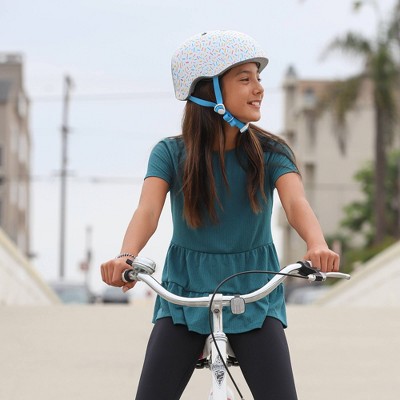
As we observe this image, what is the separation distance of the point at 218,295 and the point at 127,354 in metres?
5.96

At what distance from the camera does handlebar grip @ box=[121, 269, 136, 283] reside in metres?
3.35

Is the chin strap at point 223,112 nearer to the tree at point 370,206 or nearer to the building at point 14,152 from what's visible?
the building at point 14,152

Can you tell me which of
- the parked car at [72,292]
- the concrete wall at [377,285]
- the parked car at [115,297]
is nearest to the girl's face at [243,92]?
the concrete wall at [377,285]

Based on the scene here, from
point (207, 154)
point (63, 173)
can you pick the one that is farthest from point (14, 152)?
point (207, 154)

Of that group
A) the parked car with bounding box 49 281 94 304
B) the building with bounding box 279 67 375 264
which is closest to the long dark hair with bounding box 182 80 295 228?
the parked car with bounding box 49 281 94 304

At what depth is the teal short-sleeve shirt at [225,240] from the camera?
366 centimetres

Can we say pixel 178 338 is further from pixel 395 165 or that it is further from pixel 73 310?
pixel 395 165

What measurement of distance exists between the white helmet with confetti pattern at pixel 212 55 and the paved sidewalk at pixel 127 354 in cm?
355

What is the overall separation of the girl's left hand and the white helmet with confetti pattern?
2.08 ft

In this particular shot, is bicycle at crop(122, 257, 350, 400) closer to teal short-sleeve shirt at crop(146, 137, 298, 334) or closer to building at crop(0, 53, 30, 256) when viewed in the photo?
teal short-sleeve shirt at crop(146, 137, 298, 334)

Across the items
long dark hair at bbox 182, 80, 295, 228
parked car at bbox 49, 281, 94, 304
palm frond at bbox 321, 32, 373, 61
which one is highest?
long dark hair at bbox 182, 80, 295, 228

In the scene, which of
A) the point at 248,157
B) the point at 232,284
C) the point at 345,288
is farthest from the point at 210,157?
the point at 345,288

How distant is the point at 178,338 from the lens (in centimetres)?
356

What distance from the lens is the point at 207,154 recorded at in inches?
146
